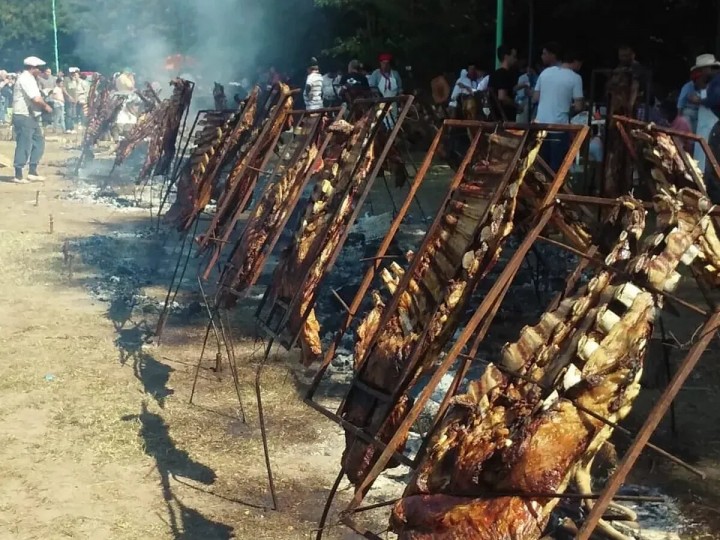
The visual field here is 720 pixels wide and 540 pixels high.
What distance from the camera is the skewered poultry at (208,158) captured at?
8.05 m

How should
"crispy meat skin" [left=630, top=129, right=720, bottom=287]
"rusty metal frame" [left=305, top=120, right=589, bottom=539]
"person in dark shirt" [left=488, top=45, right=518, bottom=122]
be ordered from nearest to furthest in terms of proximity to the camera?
"rusty metal frame" [left=305, top=120, right=589, bottom=539] → "crispy meat skin" [left=630, top=129, right=720, bottom=287] → "person in dark shirt" [left=488, top=45, right=518, bottom=122]

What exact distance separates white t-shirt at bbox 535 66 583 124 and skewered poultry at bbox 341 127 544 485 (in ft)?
Result: 23.9

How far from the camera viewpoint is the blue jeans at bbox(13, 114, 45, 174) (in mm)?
17766

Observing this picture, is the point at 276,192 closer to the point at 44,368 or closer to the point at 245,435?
the point at 245,435

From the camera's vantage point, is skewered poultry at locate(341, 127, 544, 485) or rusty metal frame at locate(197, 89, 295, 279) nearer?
skewered poultry at locate(341, 127, 544, 485)

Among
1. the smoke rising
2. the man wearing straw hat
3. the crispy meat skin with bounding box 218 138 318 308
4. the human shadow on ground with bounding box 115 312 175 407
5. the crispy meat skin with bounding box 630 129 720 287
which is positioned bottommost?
the human shadow on ground with bounding box 115 312 175 407

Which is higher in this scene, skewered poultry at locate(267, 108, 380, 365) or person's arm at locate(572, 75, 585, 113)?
person's arm at locate(572, 75, 585, 113)

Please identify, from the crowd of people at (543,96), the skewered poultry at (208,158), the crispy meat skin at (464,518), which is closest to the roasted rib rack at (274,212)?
the crowd of people at (543,96)

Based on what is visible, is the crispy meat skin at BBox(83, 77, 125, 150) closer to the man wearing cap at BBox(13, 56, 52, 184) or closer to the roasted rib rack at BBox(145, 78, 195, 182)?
the man wearing cap at BBox(13, 56, 52, 184)

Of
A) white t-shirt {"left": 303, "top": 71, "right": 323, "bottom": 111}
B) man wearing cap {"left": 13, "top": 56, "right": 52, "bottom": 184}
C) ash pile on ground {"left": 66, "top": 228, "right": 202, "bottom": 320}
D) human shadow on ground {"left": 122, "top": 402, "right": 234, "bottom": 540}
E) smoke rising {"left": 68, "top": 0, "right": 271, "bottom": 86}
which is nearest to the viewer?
human shadow on ground {"left": 122, "top": 402, "right": 234, "bottom": 540}

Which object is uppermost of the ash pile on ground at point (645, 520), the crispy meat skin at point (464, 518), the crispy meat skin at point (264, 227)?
the crispy meat skin at point (264, 227)

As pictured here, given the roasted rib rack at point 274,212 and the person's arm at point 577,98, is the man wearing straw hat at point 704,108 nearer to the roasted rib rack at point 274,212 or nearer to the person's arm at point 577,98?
the person's arm at point 577,98

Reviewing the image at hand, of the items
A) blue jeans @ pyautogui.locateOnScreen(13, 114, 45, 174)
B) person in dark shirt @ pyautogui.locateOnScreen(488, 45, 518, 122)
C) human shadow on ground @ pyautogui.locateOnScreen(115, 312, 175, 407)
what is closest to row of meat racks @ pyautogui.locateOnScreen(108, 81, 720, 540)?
human shadow on ground @ pyautogui.locateOnScreen(115, 312, 175, 407)

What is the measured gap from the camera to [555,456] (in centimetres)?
274
